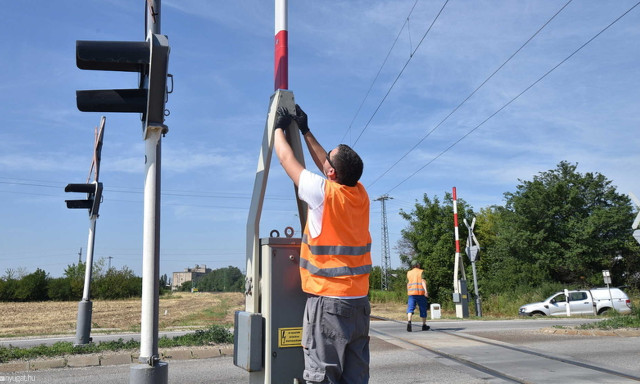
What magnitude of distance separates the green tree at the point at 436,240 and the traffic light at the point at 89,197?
35646 mm

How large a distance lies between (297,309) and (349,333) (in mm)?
533

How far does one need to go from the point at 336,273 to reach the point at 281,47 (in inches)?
73.6

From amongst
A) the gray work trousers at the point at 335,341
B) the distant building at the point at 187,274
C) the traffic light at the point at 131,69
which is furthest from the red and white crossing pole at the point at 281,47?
the distant building at the point at 187,274

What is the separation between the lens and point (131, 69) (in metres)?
3.59

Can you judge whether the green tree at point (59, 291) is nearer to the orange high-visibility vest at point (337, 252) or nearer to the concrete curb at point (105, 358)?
the concrete curb at point (105, 358)

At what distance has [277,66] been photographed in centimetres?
390

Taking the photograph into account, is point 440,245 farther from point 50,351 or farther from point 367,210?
point 367,210

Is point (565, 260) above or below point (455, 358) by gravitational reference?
above

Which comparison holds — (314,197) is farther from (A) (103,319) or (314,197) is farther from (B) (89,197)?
(A) (103,319)

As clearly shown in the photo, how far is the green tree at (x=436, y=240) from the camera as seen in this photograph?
142ft

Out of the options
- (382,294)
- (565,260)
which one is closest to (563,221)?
(565,260)

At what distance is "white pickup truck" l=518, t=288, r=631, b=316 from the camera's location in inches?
924

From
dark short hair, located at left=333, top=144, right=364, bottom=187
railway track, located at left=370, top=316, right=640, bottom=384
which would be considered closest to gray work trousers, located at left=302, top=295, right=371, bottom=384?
dark short hair, located at left=333, top=144, right=364, bottom=187

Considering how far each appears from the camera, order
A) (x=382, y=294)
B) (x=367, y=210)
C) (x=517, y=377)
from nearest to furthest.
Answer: (x=367, y=210) → (x=517, y=377) → (x=382, y=294)
